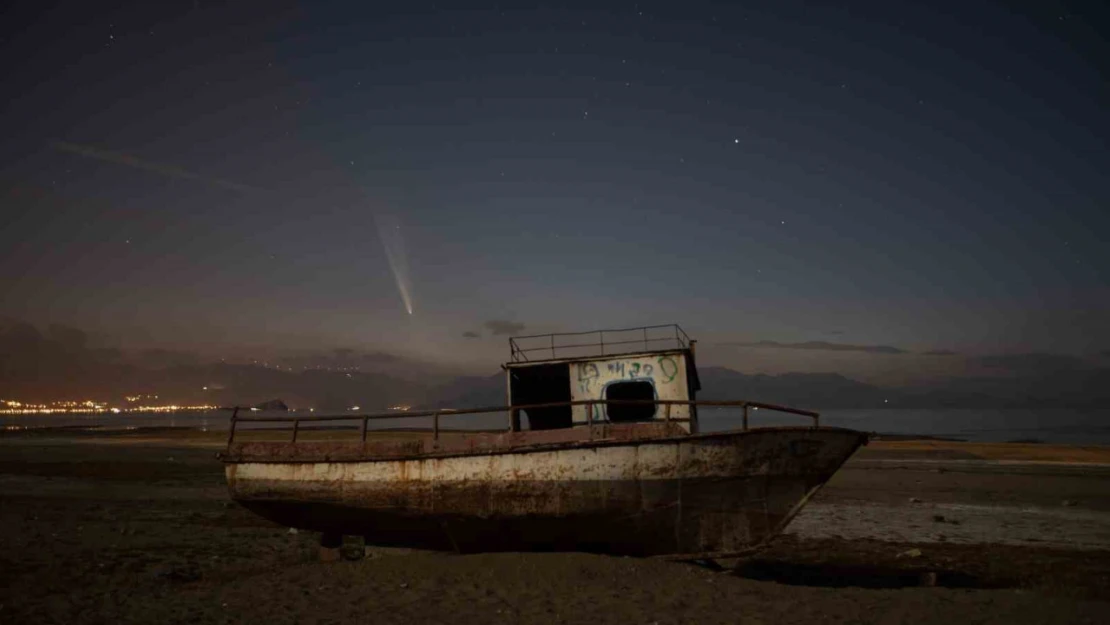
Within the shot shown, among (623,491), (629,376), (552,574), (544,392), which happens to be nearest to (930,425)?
(544,392)

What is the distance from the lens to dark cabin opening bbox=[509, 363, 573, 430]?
13.8 meters

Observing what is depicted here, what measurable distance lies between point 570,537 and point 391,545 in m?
3.42

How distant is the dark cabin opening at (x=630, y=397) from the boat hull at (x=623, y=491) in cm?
291

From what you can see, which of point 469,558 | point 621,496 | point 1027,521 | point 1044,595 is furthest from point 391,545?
point 1027,521

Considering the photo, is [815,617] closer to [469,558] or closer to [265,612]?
[469,558]

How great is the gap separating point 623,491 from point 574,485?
0.75 meters

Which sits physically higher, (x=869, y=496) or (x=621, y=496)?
(x=621, y=496)

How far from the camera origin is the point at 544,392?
49.7ft

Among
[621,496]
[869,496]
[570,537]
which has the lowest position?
[869,496]

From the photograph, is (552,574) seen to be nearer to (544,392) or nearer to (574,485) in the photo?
(574,485)

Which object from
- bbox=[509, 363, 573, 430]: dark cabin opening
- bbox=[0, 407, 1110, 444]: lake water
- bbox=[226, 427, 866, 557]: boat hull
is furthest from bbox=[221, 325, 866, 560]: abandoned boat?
bbox=[0, 407, 1110, 444]: lake water

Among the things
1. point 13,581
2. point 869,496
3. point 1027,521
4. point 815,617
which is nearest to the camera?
point 815,617

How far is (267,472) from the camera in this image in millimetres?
11797

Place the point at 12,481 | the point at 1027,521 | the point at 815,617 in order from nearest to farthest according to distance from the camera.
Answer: the point at 815,617 → the point at 1027,521 → the point at 12,481
